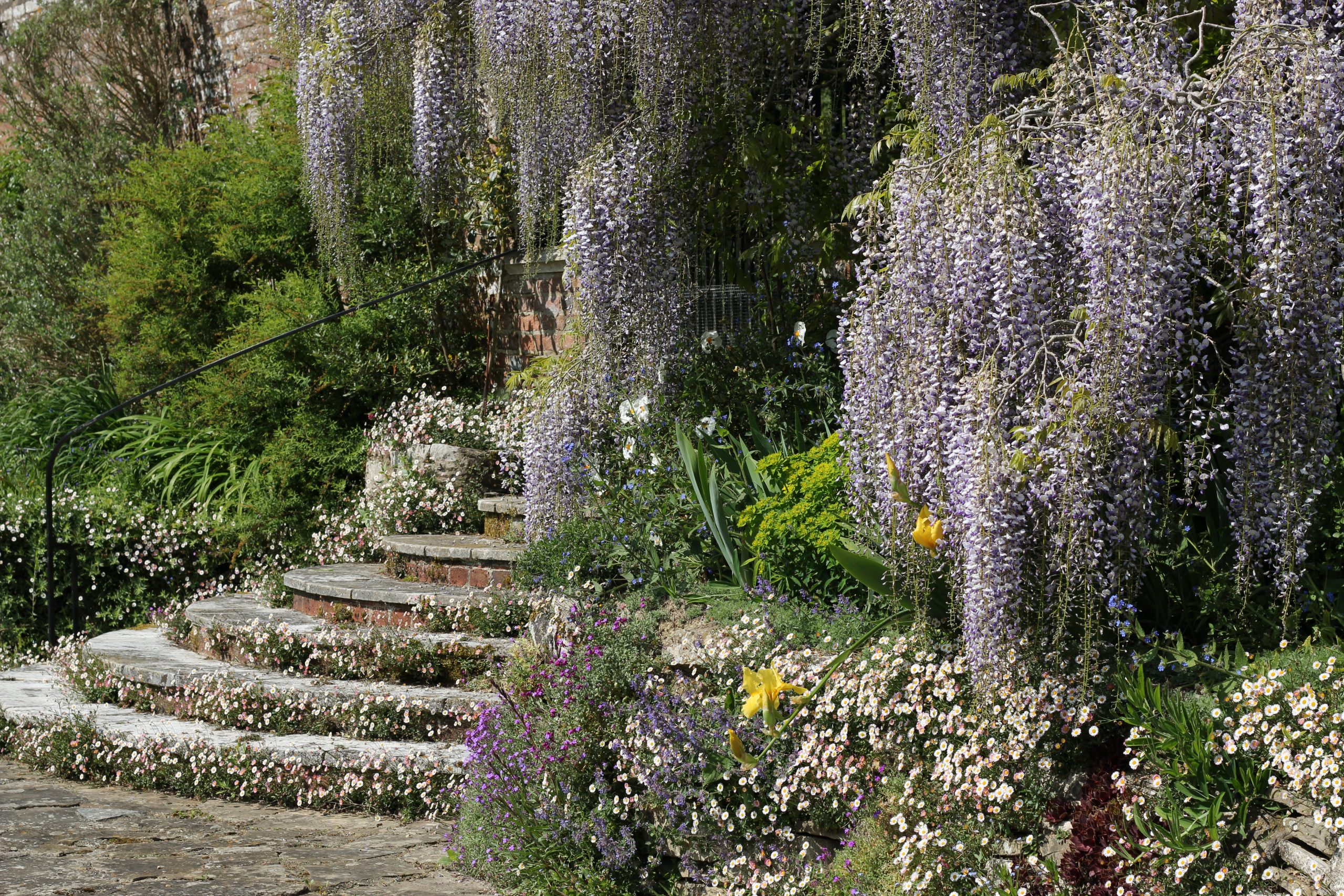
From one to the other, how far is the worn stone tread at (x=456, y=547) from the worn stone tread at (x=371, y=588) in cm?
13

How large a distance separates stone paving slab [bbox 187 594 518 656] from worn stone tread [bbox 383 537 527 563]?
412 millimetres

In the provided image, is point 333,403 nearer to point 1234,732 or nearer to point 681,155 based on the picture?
point 681,155

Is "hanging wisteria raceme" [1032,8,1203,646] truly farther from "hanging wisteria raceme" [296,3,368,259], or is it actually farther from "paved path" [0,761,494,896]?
"hanging wisteria raceme" [296,3,368,259]

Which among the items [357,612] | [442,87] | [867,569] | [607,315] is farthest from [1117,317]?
[442,87]

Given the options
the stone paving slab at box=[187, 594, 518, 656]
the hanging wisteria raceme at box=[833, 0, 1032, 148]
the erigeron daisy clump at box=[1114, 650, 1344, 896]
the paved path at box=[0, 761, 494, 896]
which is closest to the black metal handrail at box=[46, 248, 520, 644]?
the stone paving slab at box=[187, 594, 518, 656]

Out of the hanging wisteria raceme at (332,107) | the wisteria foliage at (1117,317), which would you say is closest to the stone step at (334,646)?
the wisteria foliage at (1117,317)

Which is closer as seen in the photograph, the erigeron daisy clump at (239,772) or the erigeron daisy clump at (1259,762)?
the erigeron daisy clump at (1259,762)

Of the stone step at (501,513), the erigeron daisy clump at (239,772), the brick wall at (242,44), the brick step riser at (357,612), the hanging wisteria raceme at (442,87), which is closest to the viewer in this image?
the erigeron daisy clump at (239,772)

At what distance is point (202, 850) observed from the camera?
3846 mm

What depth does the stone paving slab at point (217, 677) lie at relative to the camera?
4.52 m

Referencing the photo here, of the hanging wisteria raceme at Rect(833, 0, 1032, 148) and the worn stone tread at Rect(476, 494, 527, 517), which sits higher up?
the hanging wisteria raceme at Rect(833, 0, 1032, 148)

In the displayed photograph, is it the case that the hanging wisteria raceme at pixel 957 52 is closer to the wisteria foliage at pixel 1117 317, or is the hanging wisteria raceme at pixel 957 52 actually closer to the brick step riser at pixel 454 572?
the wisteria foliage at pixel 1117 317

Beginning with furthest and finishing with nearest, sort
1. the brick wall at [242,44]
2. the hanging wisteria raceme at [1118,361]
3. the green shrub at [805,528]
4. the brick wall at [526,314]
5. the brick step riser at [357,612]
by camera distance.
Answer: the brick wall at [242,44], the brick wall at [526,314], the brick step riser at [357,612], the green shrub at [805,528], the hanging wisteria raceme at [1118,361]

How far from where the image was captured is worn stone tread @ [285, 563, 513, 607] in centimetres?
507
